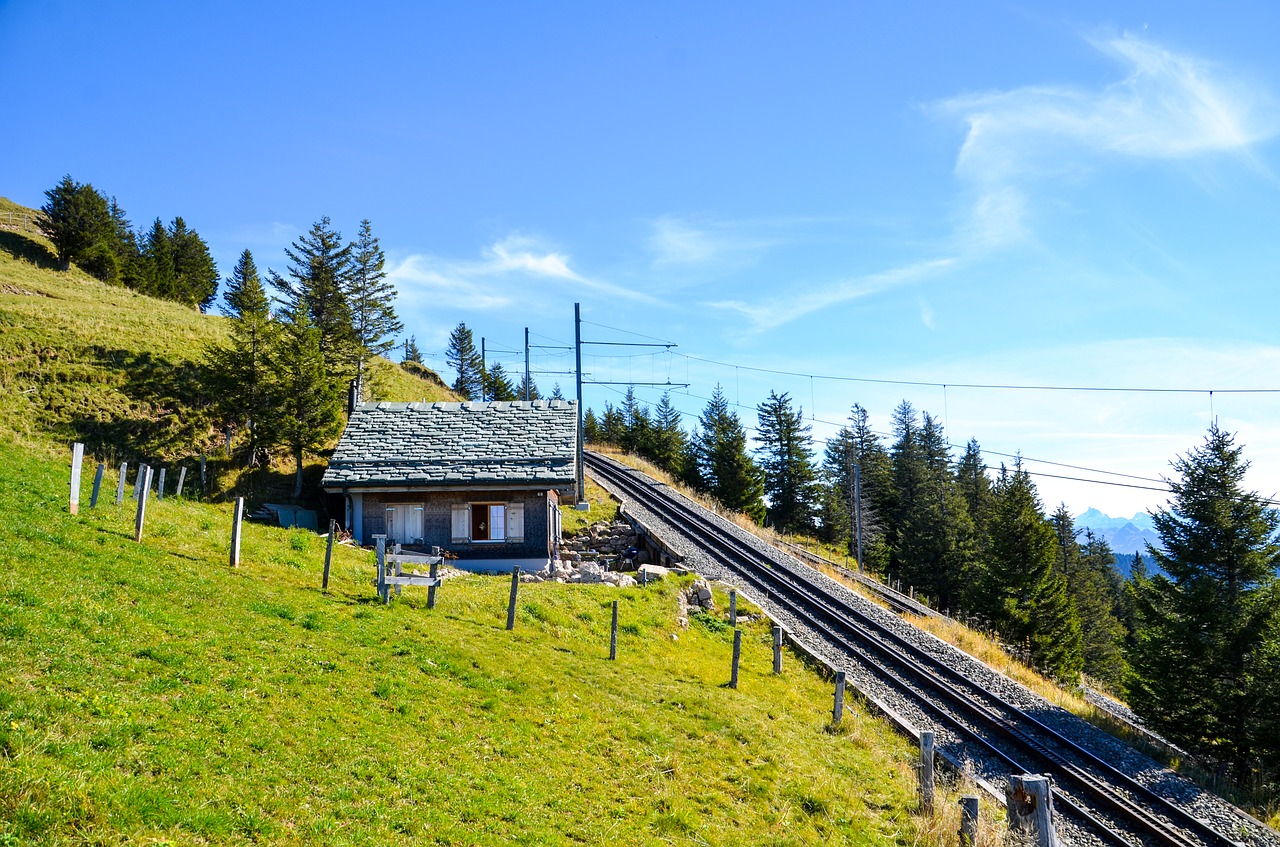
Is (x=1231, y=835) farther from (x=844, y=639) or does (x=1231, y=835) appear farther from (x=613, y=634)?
(x=613, y=634)

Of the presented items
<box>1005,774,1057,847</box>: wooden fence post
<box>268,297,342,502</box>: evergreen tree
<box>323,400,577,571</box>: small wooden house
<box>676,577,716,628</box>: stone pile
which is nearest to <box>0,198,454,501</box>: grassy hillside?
<box>268,297,342,502</box>: evergreen tree

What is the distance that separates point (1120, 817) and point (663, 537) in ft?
66.0

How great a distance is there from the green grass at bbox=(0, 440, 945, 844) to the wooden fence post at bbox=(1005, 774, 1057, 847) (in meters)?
1.97

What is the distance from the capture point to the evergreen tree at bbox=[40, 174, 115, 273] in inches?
2170

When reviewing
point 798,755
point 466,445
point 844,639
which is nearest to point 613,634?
point 798,755

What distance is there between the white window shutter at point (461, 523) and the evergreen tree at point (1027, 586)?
27.2 metres

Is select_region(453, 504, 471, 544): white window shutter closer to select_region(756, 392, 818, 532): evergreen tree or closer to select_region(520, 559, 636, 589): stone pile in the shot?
select_region(520, 559, 636, 589): stone pile

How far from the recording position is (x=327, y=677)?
34.3 feet

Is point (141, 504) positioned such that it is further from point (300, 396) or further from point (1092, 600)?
point (1092, 600)

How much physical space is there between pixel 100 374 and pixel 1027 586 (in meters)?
47.7

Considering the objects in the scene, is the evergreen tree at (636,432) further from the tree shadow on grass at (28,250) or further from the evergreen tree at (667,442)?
the tree shadow on grass at (28,250)

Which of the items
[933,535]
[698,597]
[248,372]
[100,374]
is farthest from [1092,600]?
[100,374]

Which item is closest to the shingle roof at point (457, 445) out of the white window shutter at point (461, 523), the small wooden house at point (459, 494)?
the small wooden house at point (459, 494)

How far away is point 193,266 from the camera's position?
238 ft
